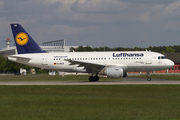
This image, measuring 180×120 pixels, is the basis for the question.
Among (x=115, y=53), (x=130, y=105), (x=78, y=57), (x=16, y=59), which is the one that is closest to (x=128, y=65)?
(x=115, y=53)

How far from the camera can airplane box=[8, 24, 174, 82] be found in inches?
1380

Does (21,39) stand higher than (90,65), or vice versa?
(21,39)

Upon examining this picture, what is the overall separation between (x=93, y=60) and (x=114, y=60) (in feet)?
9.22

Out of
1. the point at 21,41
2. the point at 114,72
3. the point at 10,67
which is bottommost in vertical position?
the point at 114,72

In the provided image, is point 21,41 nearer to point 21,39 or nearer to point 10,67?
point 21,39

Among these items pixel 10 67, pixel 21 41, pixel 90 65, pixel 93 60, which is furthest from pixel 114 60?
pixel 10 67

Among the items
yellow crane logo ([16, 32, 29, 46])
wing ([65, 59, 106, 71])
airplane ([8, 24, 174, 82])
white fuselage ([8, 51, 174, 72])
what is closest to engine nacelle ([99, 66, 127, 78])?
airplane ([8, 24, 174, 82])

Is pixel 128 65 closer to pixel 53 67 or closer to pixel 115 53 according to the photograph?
Answer: pixel 115 53

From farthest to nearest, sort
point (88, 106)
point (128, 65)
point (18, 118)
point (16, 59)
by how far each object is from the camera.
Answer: point (16, 59)
point (128, 65)
point (88, 106)
point (18, 118)

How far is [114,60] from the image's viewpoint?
35.7 meters

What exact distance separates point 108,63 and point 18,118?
81.3 feet

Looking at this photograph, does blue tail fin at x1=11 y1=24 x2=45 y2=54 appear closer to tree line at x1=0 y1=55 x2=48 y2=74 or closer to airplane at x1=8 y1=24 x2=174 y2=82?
airplane at x1=8 y1=24 x2=174 y2=82

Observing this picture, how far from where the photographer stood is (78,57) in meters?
37.1

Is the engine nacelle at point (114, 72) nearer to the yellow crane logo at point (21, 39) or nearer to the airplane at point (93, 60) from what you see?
the airplane at point (93, 60)
